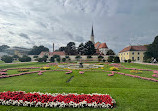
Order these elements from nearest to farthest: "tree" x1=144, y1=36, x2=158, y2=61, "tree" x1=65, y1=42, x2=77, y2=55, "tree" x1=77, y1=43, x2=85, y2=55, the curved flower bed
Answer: the curved flower bed, "tree" x1=144, y1=36, x2=158, y2=61, "tree" x1=77, y1=43, x2=85, y2=55, "tree" x1=65, y1=42, x2=77, y2=55

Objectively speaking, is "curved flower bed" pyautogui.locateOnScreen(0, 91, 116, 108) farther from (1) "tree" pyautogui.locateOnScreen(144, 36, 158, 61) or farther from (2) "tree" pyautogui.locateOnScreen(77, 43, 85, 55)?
(2) "tree" pyautogui.locateOnScreen(77, 43, 85, 55)

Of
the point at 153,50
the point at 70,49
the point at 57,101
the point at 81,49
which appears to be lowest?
the point at 57,101

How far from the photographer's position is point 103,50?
53.2m

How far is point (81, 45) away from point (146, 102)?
39610 millimetres

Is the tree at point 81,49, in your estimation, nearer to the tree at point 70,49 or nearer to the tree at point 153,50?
the tree at point 70,49

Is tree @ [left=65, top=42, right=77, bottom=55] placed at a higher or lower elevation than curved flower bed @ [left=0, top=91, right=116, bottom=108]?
higher

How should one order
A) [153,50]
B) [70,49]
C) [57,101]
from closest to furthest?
[57,101] < [153,50] < [70,49]

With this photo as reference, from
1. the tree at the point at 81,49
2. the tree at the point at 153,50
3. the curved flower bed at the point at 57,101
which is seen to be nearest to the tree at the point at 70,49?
the tree at the point at 81,49

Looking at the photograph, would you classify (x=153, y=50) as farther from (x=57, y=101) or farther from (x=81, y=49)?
(x=57, y=101)

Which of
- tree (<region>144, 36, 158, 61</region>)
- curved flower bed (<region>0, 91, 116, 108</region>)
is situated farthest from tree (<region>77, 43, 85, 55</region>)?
curved flower bed (<region>0, 91, 116, 108</region>)

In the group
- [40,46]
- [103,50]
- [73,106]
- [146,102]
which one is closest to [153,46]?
[103,50]

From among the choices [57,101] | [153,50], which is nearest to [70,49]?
[153,50]

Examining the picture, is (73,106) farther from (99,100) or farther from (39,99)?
(39,99)

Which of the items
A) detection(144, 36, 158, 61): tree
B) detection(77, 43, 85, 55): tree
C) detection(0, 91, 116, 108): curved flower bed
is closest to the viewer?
detection(0, 91, 116, 108): curved flower bed
